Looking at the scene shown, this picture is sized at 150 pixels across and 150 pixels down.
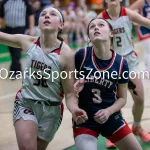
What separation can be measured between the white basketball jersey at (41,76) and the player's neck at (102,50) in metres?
0.36

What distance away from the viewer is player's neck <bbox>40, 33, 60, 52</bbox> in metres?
4.24

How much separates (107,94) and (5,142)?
6.74 ft

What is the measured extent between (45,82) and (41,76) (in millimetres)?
68

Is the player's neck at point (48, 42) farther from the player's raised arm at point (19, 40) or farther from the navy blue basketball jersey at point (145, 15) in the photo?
the navy blue basketball jersey at point (145, 15)

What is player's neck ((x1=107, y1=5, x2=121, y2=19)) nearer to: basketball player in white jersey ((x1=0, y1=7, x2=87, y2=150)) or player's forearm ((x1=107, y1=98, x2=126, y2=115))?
basketball player in white jersey ((x1=0, y1=7, x2=87, y2=150))

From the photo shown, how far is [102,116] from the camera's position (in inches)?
152

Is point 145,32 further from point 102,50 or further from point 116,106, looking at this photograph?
point 116,106

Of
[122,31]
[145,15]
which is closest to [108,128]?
[122,31]

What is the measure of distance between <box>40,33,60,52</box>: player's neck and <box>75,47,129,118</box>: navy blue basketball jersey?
0.94 ft

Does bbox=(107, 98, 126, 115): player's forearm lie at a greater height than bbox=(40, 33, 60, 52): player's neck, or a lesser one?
lesser

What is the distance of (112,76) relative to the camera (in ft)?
13.4

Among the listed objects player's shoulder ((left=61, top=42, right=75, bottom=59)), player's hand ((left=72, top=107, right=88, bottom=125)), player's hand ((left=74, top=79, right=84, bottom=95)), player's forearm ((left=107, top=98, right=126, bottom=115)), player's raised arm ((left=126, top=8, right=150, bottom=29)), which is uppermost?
player's raised arm ((left=126, top=8, right=150, bottom=29))

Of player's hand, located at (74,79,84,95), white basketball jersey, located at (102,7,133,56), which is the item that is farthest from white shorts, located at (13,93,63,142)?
white basketball jersey, located at (102,7,133,56)

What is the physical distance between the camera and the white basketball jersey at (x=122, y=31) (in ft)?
18.0
